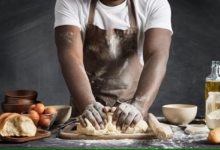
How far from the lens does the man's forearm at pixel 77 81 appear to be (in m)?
1.39

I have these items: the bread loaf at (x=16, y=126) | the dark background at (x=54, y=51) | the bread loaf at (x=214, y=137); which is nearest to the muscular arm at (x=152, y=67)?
the bread loaf at (x=214, y=137)

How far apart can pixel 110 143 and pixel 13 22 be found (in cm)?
244

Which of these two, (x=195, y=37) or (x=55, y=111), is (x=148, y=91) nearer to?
(x=55, y=111)

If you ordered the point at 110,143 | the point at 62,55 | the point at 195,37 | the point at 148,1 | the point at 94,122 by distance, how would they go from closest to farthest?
the point at 110,143 → the point at 94,122 → the point at 62,55 → the point at 148,1 → the point at 195,37

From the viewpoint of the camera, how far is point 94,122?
1.21 meters

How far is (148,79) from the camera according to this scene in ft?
4.80

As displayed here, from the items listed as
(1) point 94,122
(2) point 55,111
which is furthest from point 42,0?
(1) point 94,122

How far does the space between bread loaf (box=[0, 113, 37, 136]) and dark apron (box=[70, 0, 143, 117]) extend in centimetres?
74

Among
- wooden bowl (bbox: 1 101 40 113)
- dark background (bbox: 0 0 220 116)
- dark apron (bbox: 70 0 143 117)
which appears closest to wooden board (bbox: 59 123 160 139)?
wooden bowl (bbox: 1 101 40 113)

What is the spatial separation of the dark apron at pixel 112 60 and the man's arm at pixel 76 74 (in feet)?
0.65

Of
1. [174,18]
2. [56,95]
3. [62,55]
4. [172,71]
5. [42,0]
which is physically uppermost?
[42,0]

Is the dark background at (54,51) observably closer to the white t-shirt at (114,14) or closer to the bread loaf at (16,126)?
the white t-shirt at (114,14)

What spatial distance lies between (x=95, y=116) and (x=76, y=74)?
0.34 metres

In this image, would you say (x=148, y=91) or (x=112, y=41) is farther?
(x=112, y=41)
